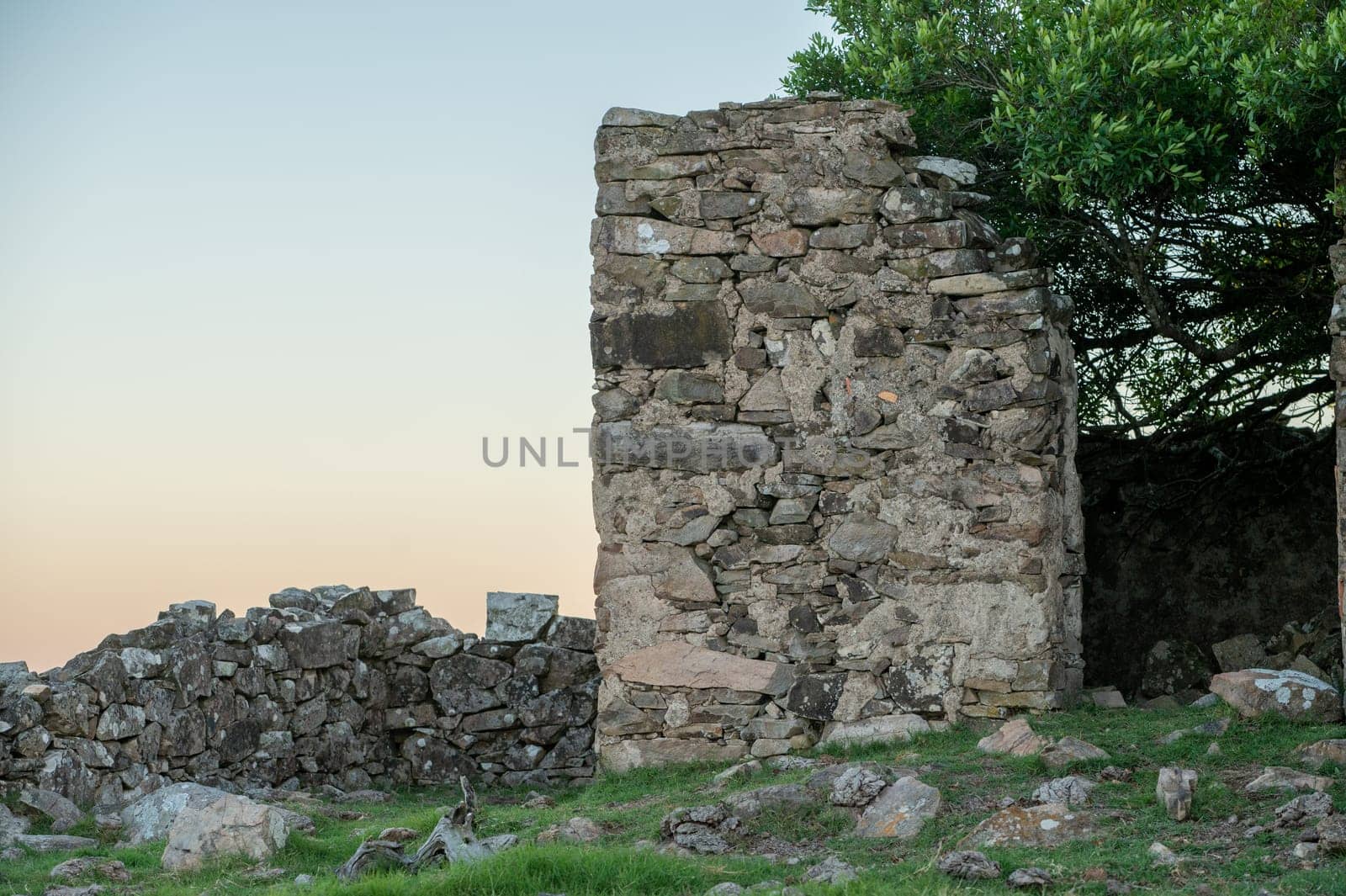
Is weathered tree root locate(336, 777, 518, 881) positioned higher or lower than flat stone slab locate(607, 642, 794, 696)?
lower

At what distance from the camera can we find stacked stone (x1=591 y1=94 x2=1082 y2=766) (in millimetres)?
7875

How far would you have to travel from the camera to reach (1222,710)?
7324mm

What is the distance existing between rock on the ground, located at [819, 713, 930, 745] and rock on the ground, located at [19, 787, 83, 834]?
4288 mm

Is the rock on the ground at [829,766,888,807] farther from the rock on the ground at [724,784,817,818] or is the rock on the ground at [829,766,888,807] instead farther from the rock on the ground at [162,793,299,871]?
the rock on the ground at [162,793,299,871]

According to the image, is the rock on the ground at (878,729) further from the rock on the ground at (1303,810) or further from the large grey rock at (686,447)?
the rock on the ground at (1303,810)

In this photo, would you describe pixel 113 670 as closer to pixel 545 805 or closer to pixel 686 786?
pixel 545 805

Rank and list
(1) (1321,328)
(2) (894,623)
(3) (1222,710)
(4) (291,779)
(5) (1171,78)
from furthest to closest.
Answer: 1. (1) (1321,328)
2. (4) (291,779)
3. (5) (1171,78)
4. (2) (894,623)
5. (3) (1222,710)

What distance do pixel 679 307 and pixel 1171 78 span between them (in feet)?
11.2

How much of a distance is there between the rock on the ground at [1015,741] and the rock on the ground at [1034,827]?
95 cm

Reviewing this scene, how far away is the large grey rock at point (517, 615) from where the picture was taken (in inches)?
397

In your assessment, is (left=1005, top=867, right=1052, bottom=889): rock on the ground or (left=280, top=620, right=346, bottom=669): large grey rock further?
(left=280, top=620, right=346, bottom=669): large grey rock

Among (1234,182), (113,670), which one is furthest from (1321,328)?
(113,670)

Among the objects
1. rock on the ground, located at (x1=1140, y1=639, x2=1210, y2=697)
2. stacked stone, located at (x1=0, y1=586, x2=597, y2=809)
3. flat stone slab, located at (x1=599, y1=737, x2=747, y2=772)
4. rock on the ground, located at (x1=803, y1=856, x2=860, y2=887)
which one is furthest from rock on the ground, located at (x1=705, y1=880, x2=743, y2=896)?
rock on the ground, located at (x1=1140, y1=639, x2=1210, y2=697)

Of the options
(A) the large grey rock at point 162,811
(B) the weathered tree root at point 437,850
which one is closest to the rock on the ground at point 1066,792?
(B) the weathered tree root at point 437,850
